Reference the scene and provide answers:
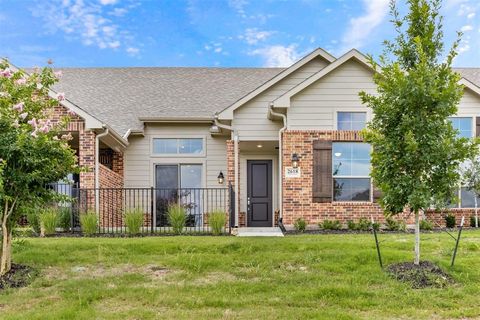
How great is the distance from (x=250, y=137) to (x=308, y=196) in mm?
2597

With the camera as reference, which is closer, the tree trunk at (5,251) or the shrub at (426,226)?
the tree trunk at (5,251)

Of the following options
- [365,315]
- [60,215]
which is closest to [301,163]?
[60,215]

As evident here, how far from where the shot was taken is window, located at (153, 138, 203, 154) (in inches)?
573

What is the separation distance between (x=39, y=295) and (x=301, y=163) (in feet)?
25.6

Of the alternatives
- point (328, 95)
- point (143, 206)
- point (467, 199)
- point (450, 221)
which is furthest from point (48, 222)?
point (467, 199)

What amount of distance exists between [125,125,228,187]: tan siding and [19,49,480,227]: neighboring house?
0.11 feet

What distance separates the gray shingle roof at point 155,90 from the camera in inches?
585

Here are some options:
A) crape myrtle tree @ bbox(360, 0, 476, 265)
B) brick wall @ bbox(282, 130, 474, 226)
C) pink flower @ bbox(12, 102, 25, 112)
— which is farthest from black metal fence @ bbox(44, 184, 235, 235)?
crape myrtle tree @ bbox(360, 0, 476, 265)

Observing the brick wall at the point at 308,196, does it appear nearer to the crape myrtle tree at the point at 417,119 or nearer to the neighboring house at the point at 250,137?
the neighboring house at the point at 250,137

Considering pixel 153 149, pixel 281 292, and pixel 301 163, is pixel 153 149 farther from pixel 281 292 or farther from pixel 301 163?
pixel 281 292

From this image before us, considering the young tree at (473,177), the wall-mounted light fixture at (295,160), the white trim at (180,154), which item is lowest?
the young tree at (473,177)

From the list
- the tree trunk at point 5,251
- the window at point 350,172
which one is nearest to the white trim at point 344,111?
the window at point 350,172

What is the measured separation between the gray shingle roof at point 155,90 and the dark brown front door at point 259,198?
263 cm

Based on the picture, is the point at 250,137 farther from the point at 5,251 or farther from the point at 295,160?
the point at 5,251
